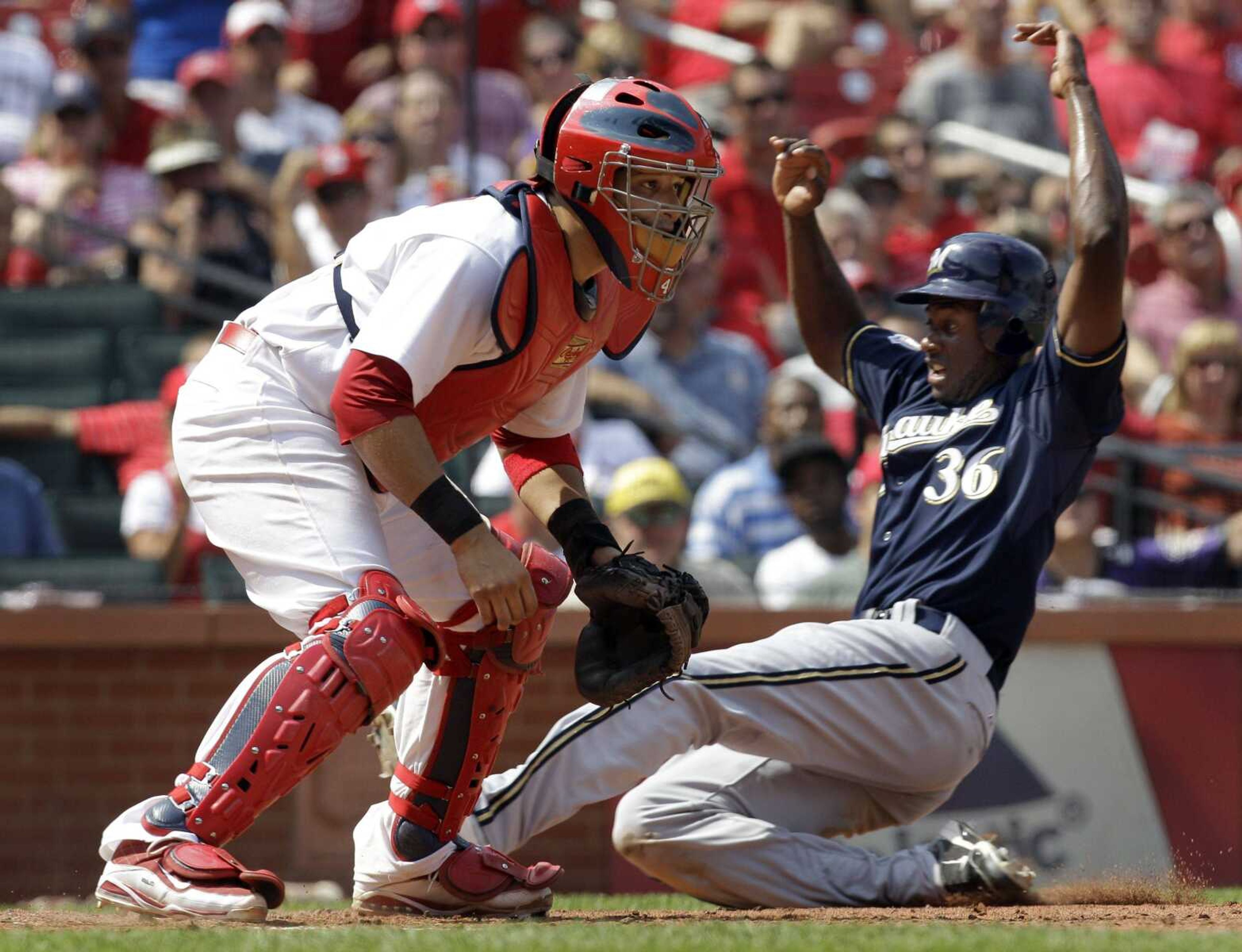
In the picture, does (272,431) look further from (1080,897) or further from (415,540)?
(1080,897)

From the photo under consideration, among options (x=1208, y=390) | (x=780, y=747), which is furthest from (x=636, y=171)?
(x=1208, y=390)

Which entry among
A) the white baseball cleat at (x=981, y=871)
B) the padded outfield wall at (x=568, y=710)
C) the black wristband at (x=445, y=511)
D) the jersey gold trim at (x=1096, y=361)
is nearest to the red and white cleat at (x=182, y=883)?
the black wristband at (x=445, y=511)

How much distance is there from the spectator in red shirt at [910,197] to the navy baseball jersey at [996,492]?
506cm

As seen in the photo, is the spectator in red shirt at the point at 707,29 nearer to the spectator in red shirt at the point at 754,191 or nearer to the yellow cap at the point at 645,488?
the spectator in red shirt at the point at 754,191

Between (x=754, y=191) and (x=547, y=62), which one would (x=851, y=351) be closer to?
(x=754, y=191)

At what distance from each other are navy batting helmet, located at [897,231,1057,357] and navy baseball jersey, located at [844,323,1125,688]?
0.13 meters

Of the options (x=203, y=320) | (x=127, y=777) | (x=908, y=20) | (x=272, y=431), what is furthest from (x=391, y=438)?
(x=908, y=20)

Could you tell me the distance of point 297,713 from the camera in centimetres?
375

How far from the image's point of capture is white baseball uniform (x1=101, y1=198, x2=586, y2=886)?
386cm

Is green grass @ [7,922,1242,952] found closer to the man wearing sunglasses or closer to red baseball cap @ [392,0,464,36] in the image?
the man wearing sunglasses

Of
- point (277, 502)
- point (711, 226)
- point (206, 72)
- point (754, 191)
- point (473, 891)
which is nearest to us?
point (277, 502)

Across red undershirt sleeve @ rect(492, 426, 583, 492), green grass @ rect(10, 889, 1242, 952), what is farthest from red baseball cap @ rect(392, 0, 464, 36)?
green grass @ rect(10, 889, 1242, 952)

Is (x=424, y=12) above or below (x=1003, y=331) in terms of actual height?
above

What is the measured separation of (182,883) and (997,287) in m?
2.68
